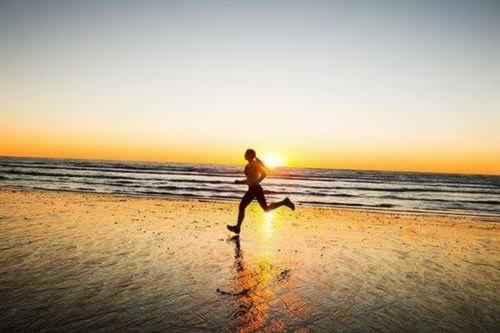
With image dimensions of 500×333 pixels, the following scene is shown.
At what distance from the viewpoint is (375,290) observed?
554cm

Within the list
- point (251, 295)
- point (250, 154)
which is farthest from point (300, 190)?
point (251, 295)

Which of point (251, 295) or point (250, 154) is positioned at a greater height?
point (250, 154)

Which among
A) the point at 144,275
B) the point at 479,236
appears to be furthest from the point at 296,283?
the point at 479,236

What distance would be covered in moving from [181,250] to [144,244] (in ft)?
3.31

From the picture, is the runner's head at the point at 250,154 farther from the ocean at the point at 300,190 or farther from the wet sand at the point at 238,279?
the ocean at the point at 300,190

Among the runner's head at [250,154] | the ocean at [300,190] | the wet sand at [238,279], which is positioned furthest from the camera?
the ocean at [300,190]

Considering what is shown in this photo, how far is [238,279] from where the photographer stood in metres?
5.80

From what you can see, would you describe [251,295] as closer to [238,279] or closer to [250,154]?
[238,279]

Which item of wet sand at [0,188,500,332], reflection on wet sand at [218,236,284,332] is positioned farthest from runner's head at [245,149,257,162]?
reflection on wet sand at [218,236,284,332]

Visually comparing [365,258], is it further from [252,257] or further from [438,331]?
[438,331]

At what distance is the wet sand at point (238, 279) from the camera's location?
422 centimetres

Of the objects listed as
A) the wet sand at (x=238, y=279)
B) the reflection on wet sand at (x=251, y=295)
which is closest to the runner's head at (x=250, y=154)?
the wet sand at (x=238, y=279)

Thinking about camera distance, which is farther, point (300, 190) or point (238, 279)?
point (300, 190)

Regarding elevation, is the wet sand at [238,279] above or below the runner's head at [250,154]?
below
